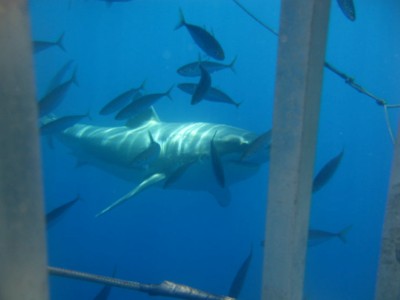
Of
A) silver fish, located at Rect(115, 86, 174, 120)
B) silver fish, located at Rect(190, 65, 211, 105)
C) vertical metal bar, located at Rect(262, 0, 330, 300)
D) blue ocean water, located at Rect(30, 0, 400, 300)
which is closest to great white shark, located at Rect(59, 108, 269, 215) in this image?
silver fish, located at Rect(115, 86, 174, 120)

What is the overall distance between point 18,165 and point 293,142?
3.26 feet

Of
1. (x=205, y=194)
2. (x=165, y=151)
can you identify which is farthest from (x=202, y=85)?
(x=205, y=194)

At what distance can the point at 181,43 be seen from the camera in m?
62.2

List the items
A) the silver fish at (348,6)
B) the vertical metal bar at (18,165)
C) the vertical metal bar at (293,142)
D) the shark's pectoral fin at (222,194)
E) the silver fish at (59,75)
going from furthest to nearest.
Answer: the shark's pectoral fin at (222,194) → the silver fish at (59,75) → the silver fish at (348,6) → the vertical metal bar at (293,142) → the vertical metal bar at (18,165)

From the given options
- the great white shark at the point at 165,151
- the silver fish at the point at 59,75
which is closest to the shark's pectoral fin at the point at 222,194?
the great white shark at the point at 165,151

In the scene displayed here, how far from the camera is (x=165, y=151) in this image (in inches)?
279

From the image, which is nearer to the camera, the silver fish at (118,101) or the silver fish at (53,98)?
the silver fish at (53,98)

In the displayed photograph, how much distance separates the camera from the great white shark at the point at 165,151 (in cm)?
636

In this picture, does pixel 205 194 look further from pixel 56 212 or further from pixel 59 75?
pixel 56 212

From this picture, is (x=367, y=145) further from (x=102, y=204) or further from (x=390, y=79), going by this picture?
(x=102, y=204)

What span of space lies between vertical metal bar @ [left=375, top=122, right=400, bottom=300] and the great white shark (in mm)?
3602

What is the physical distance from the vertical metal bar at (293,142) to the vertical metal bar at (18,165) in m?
0.91

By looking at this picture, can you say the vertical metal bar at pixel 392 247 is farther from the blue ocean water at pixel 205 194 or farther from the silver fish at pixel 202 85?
the blue ocean water at pixel 205 194

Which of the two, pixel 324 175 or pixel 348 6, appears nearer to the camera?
pixel 348 6
